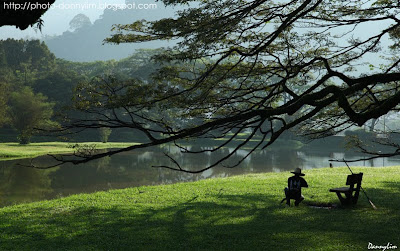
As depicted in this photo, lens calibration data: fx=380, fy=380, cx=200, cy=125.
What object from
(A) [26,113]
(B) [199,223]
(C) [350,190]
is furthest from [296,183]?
(A) [26,113]

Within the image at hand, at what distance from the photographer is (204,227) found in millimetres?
8906

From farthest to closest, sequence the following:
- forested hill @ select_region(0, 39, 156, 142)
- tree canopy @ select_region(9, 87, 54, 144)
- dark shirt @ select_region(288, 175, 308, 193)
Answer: forested hill @ select_region(0, 39, 156, 142), tree canopy @ select_region(9, 87, 54, 144), dark shirt @ select_region(288, 175, 308, 193)

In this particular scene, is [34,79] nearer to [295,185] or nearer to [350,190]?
[295,185]

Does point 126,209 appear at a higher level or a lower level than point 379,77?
lower

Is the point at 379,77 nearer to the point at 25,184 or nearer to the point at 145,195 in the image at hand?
the point at 145,195

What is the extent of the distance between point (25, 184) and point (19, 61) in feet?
180

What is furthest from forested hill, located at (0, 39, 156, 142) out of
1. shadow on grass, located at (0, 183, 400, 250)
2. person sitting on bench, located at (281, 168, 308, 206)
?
person sitting on bench, located at (281, 168, 308, 206)

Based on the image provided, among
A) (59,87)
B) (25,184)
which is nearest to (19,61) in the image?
(59,87)

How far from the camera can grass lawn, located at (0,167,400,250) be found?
7719 millimetres

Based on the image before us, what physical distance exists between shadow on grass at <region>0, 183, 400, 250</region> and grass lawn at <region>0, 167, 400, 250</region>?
19 mm

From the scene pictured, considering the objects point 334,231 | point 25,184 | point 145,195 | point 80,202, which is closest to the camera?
point 334,231

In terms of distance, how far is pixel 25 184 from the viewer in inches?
776

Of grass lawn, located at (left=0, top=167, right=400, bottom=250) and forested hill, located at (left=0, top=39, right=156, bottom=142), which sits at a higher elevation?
forested hill, located at (left=0, top=39, right=156, bottom=142)

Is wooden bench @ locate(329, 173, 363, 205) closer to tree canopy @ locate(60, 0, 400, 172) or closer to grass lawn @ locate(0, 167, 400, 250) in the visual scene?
grass lawn @ locate(0, 167, 400, 250)
